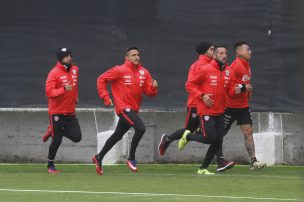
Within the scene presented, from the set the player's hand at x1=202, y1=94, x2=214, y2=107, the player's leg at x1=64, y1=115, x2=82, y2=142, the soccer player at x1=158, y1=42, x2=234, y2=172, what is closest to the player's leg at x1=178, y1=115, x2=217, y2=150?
the player's hand at x1=202, y1=94, x2=214, y2=107

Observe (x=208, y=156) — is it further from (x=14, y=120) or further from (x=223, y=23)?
(x=14, y=120)

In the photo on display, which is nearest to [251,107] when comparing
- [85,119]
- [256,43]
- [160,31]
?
[256,43]

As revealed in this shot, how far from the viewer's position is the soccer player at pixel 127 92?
49.1 ft

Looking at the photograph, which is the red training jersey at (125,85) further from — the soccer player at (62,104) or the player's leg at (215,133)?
the player's leg at (215,133)

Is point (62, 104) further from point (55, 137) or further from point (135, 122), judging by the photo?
point (135, 122)

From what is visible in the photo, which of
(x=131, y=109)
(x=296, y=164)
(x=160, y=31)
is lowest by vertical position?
(x=296, y=164)

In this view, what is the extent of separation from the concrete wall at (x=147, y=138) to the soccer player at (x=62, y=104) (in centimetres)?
268

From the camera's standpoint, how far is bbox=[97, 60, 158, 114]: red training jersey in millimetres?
15078

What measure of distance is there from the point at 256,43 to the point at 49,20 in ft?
13.2

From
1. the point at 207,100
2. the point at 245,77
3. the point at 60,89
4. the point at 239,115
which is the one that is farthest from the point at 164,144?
the point at 207,100

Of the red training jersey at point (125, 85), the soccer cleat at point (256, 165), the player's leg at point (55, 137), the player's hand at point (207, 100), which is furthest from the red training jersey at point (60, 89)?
the soccer cleat at point (256, 165)

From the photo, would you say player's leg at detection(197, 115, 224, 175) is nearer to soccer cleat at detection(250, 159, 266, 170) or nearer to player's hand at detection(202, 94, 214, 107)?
player's hand at detection(202, 94, 214, 107)

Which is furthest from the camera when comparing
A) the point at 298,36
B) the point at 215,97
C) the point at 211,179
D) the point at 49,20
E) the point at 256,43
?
the point at 49,20

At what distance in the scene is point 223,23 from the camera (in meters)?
17.4
